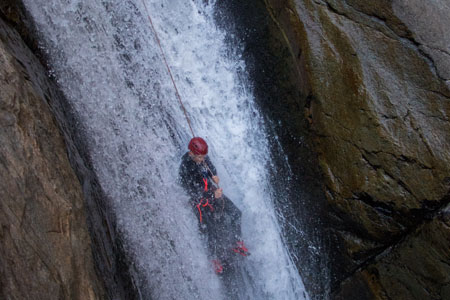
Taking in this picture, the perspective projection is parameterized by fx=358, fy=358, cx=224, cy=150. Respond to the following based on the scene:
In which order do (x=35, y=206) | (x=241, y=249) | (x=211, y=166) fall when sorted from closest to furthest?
(x=35, y=206), (x=211, y=166), (x=241, y=249)

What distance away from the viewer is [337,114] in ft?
10.8

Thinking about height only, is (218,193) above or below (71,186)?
below

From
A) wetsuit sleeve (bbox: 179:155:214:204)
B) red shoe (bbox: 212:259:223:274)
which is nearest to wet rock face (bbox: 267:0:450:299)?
wetsuit sleeve (bbox: 179:155:214:204)

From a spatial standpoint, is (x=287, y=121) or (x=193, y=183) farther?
(x=287, y=121)

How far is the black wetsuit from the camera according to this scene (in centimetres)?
346

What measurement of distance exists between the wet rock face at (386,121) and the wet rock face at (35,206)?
2.27 metres

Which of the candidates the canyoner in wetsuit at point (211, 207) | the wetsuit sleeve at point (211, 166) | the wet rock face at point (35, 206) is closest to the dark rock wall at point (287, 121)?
the canyoner in wetsuit at point (211, 207)

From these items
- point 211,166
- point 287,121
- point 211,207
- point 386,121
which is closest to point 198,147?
point 211,166

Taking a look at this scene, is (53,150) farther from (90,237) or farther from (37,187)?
(90,237)

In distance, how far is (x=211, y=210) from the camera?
362cm

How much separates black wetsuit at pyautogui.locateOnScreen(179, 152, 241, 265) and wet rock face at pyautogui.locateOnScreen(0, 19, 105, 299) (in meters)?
1.21

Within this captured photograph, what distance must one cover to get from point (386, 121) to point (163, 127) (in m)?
2.11

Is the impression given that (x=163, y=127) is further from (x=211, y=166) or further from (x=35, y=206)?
(x=35, y=206)

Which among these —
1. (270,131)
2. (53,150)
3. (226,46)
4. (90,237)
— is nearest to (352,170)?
(270,131)
